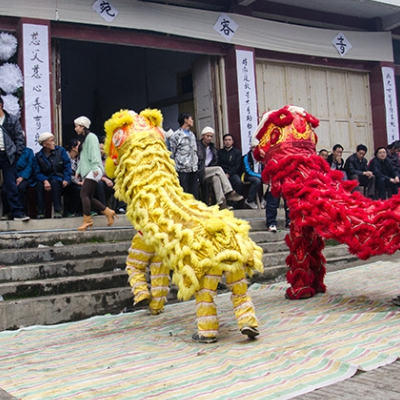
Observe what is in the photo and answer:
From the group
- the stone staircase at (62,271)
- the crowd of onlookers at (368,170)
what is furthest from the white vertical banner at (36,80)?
the crowd of onlookers at (368,170)

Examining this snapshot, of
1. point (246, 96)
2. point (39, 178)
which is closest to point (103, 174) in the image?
point (39, 178)

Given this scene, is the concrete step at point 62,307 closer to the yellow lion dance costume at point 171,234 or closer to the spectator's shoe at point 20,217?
the yellow lion dance costume at point 171,234

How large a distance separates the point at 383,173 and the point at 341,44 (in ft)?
10.1

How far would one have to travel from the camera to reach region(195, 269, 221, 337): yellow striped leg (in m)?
4.35

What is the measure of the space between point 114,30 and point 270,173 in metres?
5.07

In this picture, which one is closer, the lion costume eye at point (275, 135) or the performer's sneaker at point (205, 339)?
the performer's sneaker at point (205, 339)

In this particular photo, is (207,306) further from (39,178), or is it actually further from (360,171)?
(360,171)

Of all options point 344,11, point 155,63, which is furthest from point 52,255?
point 344,11

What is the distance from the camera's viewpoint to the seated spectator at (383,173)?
11148mm

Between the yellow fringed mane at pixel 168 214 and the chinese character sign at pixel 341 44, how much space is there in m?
7.91

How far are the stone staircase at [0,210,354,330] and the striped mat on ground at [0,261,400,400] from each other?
9.5 inches

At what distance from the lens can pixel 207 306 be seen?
4355mm

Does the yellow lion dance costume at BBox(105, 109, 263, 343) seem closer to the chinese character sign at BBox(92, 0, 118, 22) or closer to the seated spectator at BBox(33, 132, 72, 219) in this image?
the seated spectator at BBox(33, 132, 72, 219)

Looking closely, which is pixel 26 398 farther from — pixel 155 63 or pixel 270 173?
pixel 155 63
